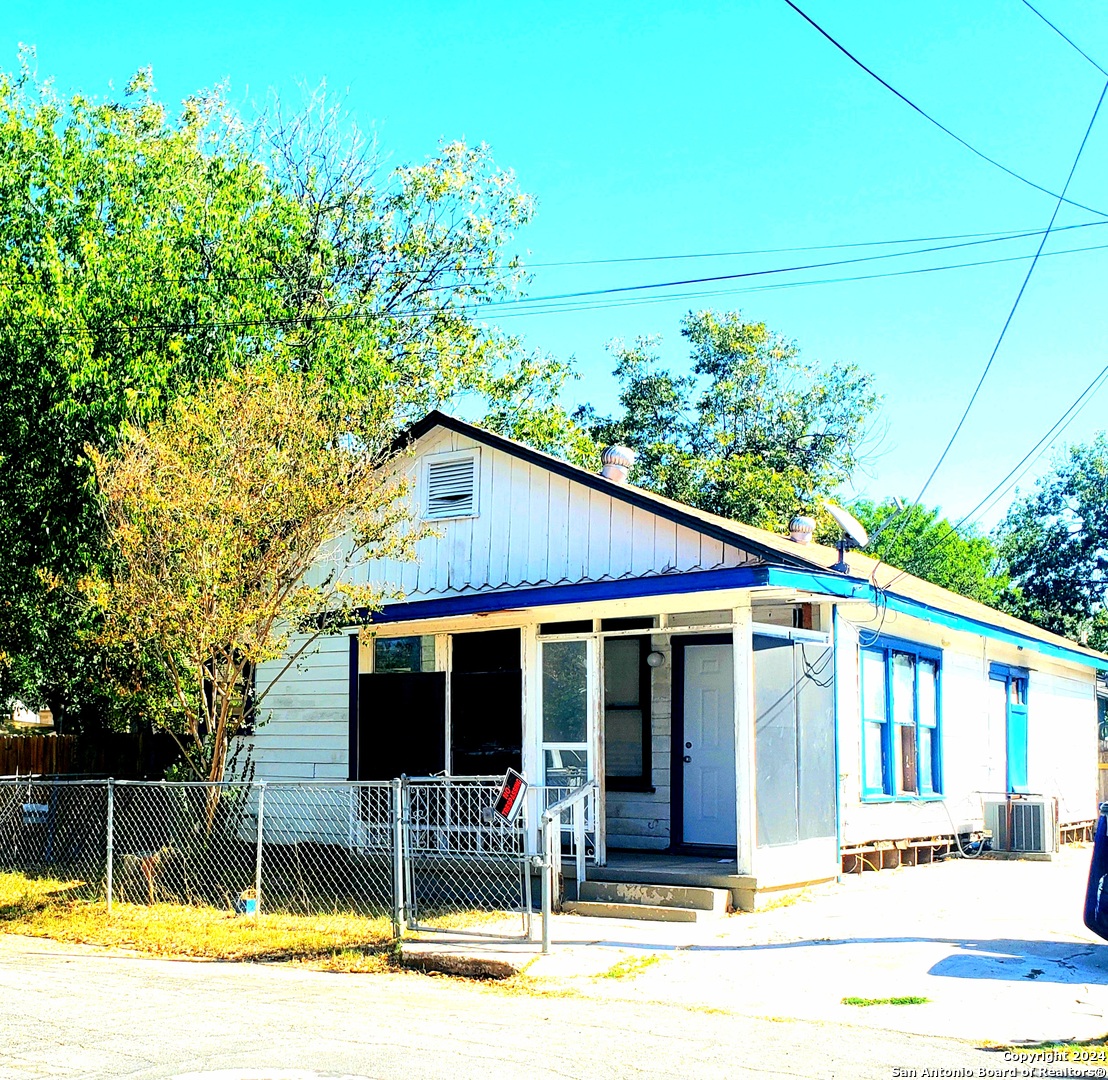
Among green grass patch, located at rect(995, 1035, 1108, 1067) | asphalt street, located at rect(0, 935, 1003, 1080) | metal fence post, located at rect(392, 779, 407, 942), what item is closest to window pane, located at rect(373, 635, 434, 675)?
metal fence post, located at rect(392, 779, 407, 942)

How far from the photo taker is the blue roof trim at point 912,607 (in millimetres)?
11359

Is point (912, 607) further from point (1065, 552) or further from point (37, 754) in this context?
point (1065, 552)

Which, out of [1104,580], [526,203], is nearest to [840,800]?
[526,203]

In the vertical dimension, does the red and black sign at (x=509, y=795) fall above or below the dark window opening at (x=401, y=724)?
below

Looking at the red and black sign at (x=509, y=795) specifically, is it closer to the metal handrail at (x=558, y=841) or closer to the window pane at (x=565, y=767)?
the metal handrail at (x=558, y=841)

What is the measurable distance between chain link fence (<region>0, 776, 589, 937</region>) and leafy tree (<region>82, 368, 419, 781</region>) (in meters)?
0.89

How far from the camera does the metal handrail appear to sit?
30.9ft

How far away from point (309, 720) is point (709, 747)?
520 cm

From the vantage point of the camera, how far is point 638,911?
1128 cm

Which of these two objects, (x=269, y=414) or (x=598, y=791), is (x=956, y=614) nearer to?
(x=598, y=791)

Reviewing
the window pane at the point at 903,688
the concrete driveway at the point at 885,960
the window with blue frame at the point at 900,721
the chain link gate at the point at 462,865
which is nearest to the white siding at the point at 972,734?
the window with blue frame at the point at 900,721

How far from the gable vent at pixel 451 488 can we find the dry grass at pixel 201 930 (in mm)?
5305

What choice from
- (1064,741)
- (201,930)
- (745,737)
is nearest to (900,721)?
(745,737)

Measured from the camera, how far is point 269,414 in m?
12.7
